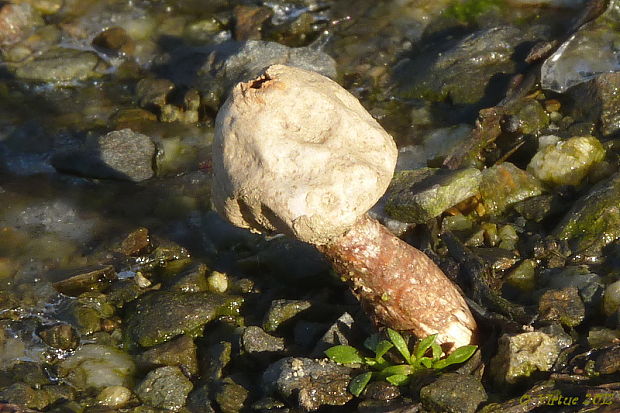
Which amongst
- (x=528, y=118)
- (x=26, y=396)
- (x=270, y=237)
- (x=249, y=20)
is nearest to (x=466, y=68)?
(x=528, y=118)

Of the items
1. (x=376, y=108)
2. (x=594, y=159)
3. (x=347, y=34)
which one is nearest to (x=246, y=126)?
(x=594, y=159)

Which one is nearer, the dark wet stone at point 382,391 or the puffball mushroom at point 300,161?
the puffball mushroom at point 300,161

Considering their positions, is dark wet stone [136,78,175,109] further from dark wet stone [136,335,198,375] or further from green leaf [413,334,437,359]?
green leaf [413,334,437,359]

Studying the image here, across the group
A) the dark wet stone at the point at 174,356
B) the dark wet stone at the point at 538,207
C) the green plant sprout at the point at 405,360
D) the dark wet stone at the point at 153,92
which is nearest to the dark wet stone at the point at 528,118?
the dark wet stone at the point at 538,207

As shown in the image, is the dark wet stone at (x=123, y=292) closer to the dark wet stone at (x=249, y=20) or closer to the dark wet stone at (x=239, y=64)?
the dark wet stone at (x=239, y=64)

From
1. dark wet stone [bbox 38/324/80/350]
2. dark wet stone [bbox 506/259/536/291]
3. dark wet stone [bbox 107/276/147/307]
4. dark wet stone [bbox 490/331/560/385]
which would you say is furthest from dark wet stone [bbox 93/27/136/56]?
dark wet stone [bbox 490/331/560/385]
